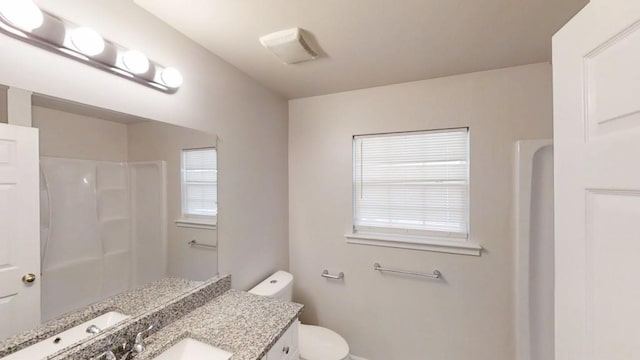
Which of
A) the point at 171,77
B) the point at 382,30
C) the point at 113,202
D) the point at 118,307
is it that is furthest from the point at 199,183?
the point at 382,30

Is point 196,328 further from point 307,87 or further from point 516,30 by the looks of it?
point 516,30

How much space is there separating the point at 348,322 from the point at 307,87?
2.05 metres

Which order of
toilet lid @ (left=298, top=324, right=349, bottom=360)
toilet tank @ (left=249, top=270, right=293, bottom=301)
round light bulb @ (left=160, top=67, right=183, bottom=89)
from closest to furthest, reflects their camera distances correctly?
round light bulb @ (left=160, top=67, right=183, bottom=89)
toilet lid @ (left=298, top=324, right=349, bottom=360)
toilet tank @ (left=249, top=270, right=293, bottom=301)

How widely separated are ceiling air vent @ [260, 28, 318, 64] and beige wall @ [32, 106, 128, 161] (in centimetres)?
84

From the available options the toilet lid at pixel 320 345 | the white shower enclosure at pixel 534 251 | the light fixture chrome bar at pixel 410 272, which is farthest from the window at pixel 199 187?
the white shower enclosure at pixel 534 251

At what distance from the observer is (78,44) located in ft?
3.22

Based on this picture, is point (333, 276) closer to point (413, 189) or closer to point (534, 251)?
point (413, 189)

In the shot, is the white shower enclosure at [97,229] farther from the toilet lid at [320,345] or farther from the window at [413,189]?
the window at [413,189]

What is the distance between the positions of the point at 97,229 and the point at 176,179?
0.42 meters

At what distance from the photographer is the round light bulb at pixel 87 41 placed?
0.98 m

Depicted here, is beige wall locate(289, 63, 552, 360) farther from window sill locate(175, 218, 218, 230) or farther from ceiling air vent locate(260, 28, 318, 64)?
window sill locate(175, 218, 218, 230)

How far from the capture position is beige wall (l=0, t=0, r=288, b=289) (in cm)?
96

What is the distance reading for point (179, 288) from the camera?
4.64 ft

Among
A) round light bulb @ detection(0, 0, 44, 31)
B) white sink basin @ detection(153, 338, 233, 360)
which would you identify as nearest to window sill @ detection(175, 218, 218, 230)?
white sink basin @ detection(153, 338, 233, 360)
